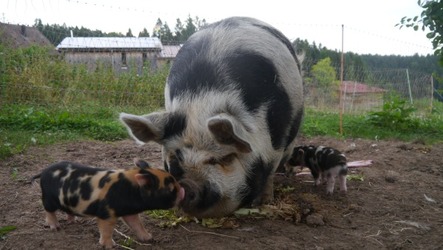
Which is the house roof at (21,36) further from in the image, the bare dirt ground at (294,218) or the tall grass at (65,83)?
the bare dirt ground at (294,218)

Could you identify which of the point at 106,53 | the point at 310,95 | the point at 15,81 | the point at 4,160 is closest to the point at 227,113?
the point at 4,160

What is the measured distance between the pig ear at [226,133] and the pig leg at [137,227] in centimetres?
86

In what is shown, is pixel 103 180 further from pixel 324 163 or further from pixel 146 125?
pixel 324 163

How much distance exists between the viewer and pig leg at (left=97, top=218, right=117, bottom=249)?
311 centimetres

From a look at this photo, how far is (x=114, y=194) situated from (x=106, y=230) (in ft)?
0.90

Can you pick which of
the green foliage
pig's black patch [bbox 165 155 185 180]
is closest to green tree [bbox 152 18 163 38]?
the green foliage

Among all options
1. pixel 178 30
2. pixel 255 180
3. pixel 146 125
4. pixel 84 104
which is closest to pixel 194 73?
pixel 146 125

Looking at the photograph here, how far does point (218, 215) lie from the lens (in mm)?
3590

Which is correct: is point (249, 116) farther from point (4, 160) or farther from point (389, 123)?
point (389, 123)

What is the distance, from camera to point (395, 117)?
10.2 m

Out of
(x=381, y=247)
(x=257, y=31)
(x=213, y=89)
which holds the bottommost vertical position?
(x=381, y=247)

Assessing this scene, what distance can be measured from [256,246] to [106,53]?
29.8ft

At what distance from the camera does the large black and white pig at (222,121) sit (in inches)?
132

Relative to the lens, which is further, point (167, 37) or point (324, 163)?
point (167, 37)
